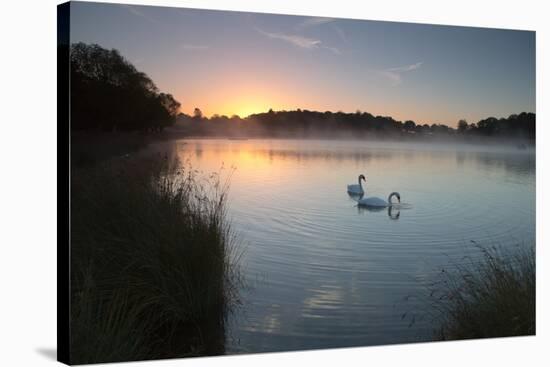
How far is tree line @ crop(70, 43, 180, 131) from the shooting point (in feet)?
18.6

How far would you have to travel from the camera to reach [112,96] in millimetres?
6141

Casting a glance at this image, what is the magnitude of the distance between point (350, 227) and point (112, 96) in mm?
2128

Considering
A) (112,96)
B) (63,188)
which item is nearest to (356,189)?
(112,96)

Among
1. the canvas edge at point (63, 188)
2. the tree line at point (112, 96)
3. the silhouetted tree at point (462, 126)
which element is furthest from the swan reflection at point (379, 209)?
the canvas edge at point (63, 188)

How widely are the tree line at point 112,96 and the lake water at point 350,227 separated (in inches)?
14.0

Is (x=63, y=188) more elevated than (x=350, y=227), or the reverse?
(x=63, y=188)

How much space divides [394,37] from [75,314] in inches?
132

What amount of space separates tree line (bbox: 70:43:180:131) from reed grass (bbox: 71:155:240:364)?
29cm

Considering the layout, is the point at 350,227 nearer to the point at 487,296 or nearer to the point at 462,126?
the point at 487,296

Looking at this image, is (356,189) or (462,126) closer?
(356,189)

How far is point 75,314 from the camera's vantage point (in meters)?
5.48

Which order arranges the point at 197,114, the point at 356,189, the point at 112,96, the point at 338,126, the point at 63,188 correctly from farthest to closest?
the point at 338,126, the point at 356,189, the point at 197,114, the point at 112,96, the point at 63,188

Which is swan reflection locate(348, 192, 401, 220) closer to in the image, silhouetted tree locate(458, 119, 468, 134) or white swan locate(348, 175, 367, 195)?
white swan locate(348, 175, 367, 195)
